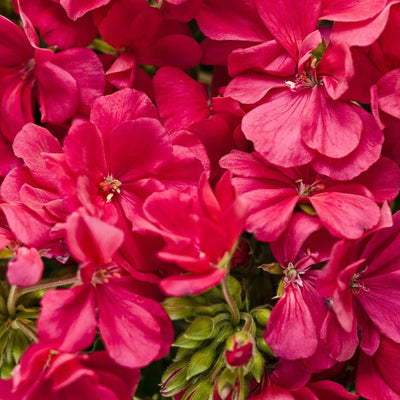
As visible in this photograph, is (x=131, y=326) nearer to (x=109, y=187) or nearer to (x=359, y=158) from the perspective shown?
(x=109, y=187)

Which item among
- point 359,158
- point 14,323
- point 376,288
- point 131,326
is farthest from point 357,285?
point 14,323

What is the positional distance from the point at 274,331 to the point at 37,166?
0.28m

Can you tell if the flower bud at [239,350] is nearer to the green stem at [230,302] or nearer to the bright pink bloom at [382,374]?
the green stem at [230,302]

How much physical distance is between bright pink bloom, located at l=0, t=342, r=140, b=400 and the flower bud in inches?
4.0

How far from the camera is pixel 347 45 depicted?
67cm

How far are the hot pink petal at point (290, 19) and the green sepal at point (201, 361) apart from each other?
308 millimetres

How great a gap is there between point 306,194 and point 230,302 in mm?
140

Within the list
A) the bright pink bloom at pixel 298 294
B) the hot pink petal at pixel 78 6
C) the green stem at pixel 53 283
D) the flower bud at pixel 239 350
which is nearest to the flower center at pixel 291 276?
the bright pink bloom at pixel 298 294

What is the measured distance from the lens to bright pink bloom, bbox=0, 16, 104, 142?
0.75 m

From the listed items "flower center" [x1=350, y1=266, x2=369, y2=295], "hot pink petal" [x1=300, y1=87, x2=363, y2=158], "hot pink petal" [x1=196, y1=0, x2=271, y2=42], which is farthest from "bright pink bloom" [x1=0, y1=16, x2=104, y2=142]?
"flower center" [x1=350, y1=266, x2=369, y2=295]

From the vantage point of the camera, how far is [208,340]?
71cm

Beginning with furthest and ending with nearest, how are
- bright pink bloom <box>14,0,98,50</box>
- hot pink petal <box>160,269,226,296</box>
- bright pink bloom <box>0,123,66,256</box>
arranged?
bright pink bloom <box>14,0,98,50</box> < bright pink bloom <box>0,123,66,256</box> < hot pink petal <box>160,269,226,296</box>

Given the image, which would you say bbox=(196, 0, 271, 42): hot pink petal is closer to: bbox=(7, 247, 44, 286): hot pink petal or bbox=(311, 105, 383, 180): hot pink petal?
bbox=(311, 105, 383, 180): hot pink petal

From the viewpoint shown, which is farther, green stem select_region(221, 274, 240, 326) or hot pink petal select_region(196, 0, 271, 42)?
hot pink petal select_region(196, 0, 271, 42)
